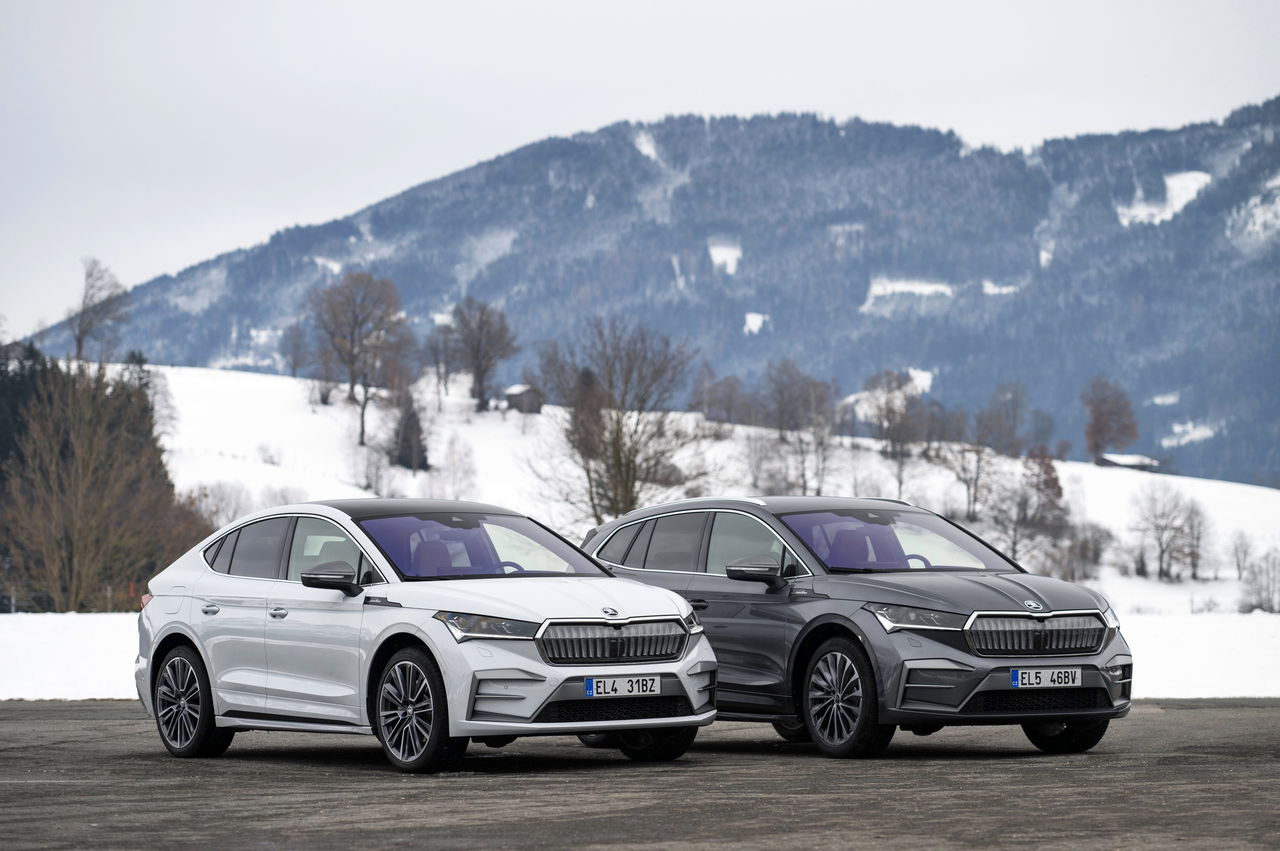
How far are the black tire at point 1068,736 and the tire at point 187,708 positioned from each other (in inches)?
226

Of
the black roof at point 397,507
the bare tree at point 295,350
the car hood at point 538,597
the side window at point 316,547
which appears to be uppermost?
the bare tree at point 295,350

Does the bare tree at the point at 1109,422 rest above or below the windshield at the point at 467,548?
above

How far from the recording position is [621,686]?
11.2 metres

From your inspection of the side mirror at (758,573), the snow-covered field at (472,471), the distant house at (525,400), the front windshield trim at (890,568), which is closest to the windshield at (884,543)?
the front windshield trim at (890,568)

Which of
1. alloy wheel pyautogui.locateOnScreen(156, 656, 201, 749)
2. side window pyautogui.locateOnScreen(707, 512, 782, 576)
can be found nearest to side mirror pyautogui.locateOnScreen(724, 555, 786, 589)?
side window pyautogui.locateOnScreen(707, 512, 782, 576)

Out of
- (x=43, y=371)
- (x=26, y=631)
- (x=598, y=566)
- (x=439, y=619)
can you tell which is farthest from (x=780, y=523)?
(x=43, y=371)

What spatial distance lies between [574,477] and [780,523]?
39.7 metres

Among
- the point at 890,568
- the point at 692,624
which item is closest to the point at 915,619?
the point at 890,568

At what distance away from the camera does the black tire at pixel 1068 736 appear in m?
12.9

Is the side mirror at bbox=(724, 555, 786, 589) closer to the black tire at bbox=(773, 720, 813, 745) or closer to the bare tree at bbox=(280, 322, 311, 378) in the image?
the black tire at bbox=(773, 720, 813, 745)

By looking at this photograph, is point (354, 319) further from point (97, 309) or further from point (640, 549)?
point (640, 549)

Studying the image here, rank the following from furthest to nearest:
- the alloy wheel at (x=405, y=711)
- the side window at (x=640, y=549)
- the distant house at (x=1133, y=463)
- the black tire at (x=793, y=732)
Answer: the distant house at (x=1133, y=463) < the side window at (x=640, y=549) < the black tire at (x=793, y=732) < the alloy wheel at (x=405, y=711)

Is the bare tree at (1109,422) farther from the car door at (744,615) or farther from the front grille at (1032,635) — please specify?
the front grille at (1032,635)

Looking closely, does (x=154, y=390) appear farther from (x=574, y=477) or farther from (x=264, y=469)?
(x=574, y=477)
